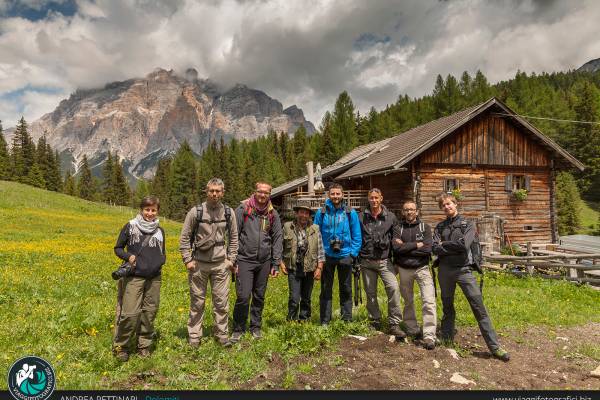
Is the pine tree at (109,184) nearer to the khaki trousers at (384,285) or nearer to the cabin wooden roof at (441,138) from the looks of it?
the cabin wooden roof at (441,138)

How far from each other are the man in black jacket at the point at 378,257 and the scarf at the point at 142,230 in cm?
354

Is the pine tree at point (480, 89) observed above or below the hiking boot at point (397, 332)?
above

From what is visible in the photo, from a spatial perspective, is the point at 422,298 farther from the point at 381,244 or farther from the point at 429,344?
the point at 381,244

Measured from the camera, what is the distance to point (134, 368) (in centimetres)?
495

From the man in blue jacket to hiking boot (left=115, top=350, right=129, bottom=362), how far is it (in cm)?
320

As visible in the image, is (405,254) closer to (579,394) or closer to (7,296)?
(579,394)

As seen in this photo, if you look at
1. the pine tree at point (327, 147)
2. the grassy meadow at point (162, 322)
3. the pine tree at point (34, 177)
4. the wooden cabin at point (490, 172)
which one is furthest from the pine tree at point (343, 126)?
the pine tree at point (34, 177)

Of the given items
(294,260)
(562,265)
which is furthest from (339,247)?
(562,265)

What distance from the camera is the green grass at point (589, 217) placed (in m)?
39.4

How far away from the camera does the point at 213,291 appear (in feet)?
19.3

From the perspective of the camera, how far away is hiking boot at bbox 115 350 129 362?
515 centimetres

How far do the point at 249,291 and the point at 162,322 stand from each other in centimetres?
217

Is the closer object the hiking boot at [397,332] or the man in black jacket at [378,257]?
the hiking boot at [397,332]

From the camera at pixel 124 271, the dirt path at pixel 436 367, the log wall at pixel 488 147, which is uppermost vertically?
the log wall at pixel 488 147
